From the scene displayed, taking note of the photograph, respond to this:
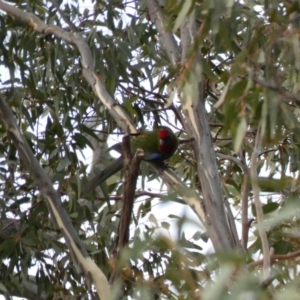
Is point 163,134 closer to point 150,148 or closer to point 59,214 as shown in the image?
point 150,148

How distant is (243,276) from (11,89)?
5.61 ft

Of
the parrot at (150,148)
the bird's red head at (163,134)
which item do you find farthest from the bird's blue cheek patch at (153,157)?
the bird's red head at (163,134)

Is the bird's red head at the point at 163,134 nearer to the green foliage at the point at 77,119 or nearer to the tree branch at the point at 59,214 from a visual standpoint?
the green foliage at the point at 77,119

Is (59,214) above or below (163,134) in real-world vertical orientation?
below

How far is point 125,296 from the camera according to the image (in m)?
1.96

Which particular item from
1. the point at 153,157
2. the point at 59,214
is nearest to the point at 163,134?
the point at 153,157

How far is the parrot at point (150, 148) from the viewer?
2930 mm

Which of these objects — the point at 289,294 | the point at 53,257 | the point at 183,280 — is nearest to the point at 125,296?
the point at 183,280

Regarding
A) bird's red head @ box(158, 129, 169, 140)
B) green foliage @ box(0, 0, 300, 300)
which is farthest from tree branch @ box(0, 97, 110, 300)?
bird's red head @ box(158, 129, 169, 140)

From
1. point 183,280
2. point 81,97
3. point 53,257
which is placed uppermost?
point 81,97

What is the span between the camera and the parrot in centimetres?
293

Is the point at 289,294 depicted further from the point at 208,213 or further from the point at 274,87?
the point at 208,213

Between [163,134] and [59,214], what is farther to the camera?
[163,134]

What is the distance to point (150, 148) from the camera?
311cm
